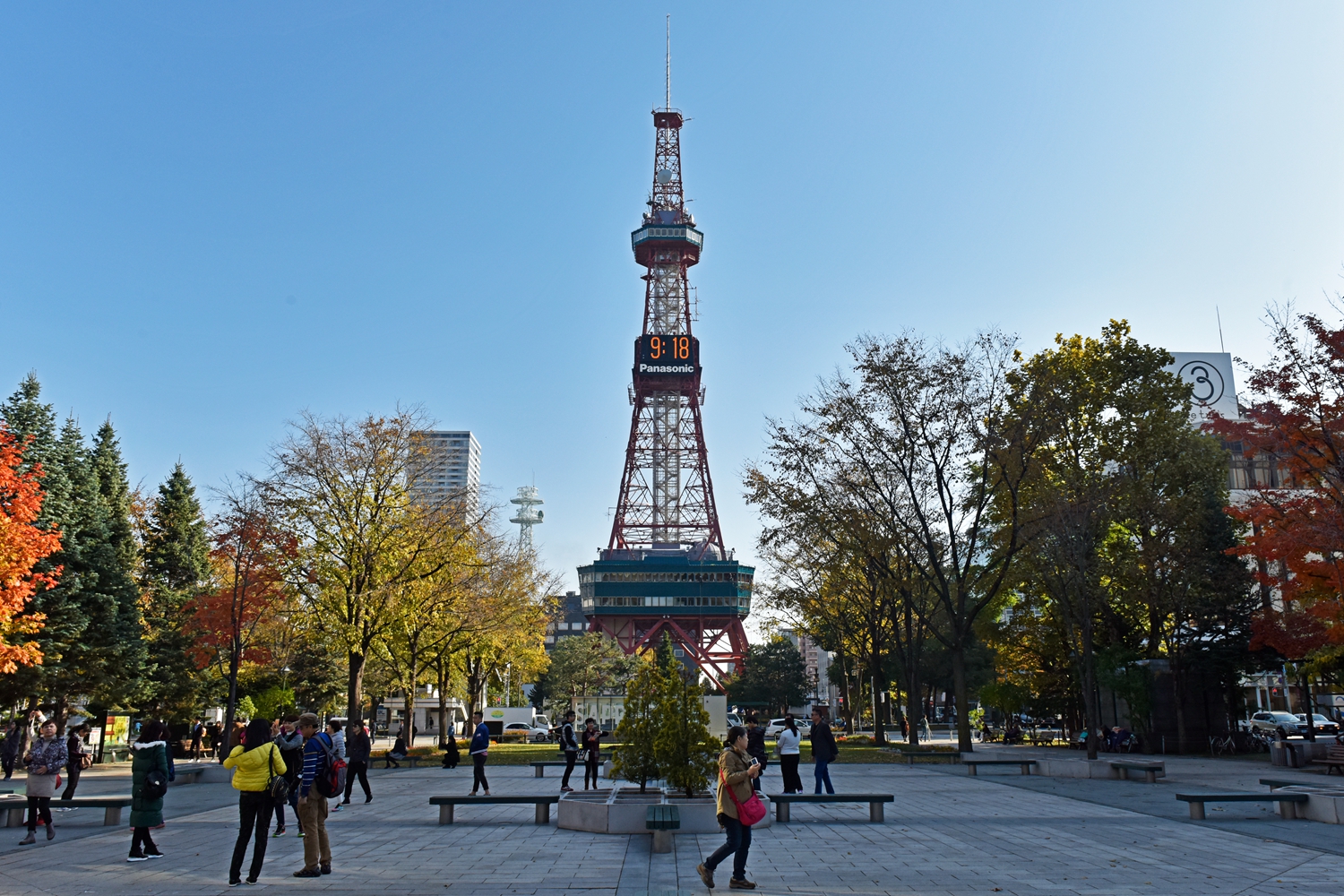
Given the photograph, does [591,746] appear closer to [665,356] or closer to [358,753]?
[358,753]

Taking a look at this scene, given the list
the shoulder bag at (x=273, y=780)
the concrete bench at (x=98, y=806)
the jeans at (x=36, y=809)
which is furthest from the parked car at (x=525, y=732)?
the shoulder bag at (x=273, y=780)

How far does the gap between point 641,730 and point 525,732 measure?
4498 centimetres

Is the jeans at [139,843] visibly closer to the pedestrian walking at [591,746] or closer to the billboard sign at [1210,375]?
the pedestrian walking at [591,746]

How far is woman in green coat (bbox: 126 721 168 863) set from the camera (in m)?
11.4

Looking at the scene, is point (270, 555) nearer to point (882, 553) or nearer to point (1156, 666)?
point (882, 553)

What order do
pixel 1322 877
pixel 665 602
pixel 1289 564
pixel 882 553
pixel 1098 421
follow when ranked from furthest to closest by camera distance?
pixel 665 602 < pixel 1098 421 < pixel 882 553 < pixel 1289 564 < pixel 1322 877

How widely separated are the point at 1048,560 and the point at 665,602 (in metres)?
65.6

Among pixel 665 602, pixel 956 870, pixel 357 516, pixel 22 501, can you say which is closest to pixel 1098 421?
pixel 357 516

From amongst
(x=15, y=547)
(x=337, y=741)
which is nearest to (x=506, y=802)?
(x=337, y=741)

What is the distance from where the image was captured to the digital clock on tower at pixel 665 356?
9906 centimetres

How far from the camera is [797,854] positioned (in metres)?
11.8

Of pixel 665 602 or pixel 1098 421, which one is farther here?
pixel 665 602

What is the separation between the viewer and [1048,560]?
2978cm

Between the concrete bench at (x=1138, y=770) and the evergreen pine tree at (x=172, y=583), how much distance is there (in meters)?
30.0
